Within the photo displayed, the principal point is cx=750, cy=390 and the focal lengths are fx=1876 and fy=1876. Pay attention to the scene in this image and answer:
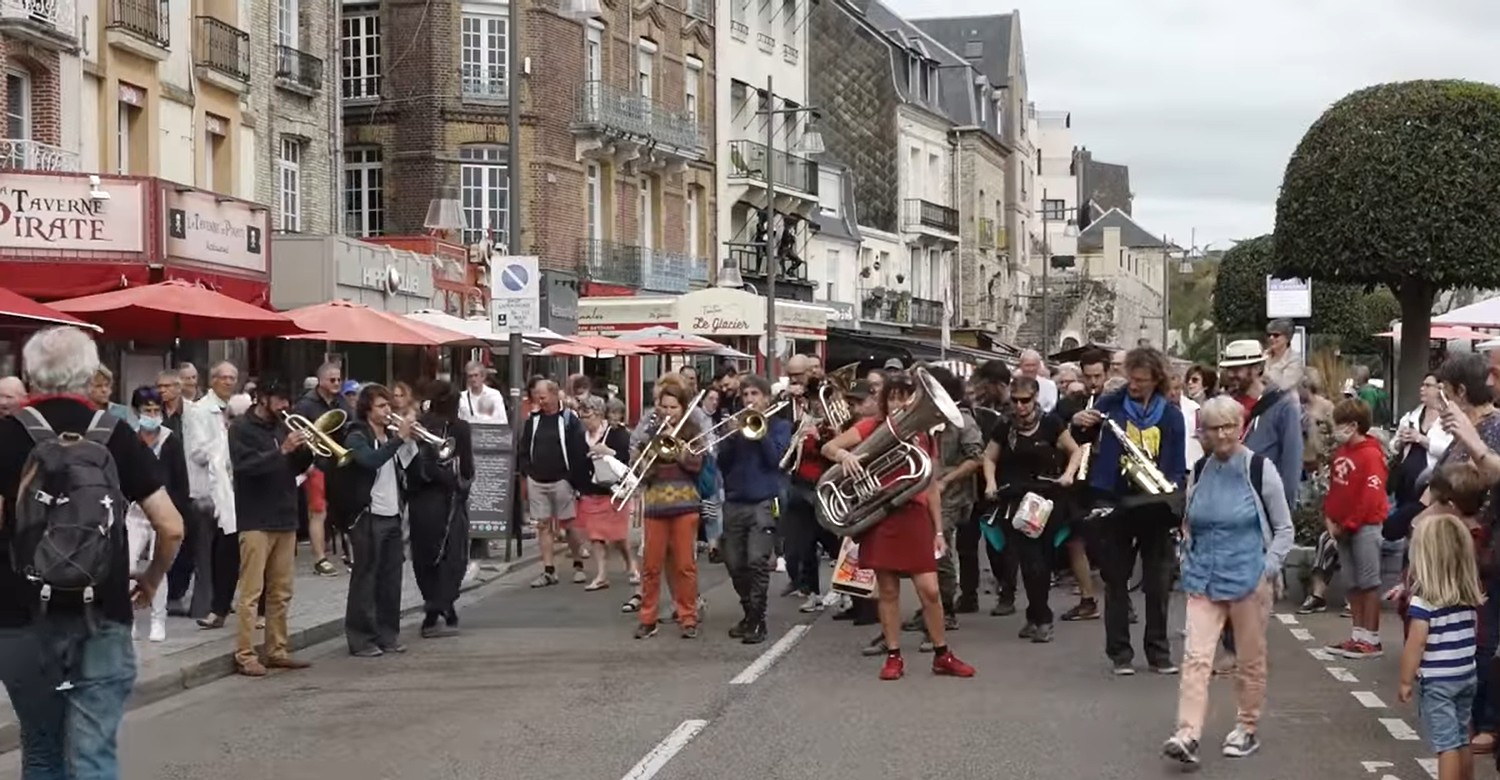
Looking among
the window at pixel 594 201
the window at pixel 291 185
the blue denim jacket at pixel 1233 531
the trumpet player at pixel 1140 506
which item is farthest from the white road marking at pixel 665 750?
the window at pixel 594 201

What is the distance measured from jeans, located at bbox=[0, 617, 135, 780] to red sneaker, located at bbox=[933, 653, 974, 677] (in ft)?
19.2

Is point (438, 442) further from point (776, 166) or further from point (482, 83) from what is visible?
point (776, 166)

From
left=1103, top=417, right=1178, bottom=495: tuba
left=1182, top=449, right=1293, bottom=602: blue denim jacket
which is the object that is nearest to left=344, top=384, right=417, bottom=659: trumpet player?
left=1103, top=417, right=1178, bottom=495: tuba

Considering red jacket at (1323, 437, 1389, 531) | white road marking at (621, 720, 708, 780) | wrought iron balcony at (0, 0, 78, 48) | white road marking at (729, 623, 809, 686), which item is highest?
wrought iron balcony at (0, 0, 78, 48)

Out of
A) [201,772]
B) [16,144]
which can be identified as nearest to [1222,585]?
[201,772]

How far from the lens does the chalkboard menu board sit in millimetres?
17938

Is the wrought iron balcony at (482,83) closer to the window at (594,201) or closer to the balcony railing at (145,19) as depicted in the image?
the window at (594,201)

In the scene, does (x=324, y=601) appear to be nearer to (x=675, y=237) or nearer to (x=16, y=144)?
(x=16, y=144)

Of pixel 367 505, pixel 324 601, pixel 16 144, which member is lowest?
pixel 324 601

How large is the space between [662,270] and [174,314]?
2506cm

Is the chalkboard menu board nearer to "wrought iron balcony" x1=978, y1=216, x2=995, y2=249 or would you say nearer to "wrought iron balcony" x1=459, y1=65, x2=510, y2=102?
"wrought iron balcony" x1=459, y1=65, x2=510, y2=102

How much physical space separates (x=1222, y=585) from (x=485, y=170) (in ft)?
95.7

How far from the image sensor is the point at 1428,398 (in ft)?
40.6

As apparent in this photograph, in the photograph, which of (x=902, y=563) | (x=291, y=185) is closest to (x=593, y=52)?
(x=291, y=185)
